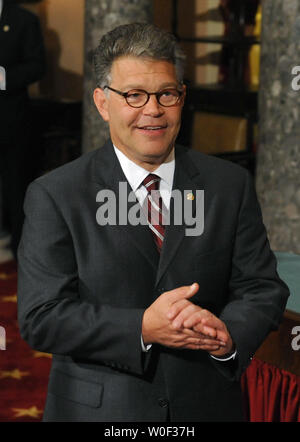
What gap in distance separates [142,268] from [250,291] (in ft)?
0.75

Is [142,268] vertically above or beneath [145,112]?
beneath

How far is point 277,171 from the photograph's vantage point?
3.31 meters

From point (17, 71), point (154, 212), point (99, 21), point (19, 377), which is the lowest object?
point (19, 377)

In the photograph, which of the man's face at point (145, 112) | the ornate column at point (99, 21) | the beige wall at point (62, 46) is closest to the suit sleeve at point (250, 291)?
the man's face at point (145, 112)

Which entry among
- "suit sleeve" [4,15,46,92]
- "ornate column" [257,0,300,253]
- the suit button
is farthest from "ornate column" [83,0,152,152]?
the suit button

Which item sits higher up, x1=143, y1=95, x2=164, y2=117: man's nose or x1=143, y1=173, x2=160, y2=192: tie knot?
x1=143, y1=95, x2=164, y2=117: man's nose

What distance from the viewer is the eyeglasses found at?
4.85 feet

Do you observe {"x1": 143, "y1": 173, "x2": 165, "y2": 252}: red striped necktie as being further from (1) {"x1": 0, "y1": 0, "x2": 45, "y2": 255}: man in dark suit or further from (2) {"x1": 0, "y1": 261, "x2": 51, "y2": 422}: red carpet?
(1) {"x1": 0, "y1": 0, "x2": 45, "y2": 255}: man in dark suit

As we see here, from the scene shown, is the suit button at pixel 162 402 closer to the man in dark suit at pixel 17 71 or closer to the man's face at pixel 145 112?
the man's face at pixel 145 112

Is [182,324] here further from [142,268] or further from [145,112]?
[145,112]

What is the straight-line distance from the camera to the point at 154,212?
157 cm

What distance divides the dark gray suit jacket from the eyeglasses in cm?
15

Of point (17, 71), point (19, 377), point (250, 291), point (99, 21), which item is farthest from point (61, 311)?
point (17, 71)

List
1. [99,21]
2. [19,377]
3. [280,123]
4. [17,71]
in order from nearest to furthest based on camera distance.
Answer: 1. [280,123]
2. [19,377]
3. [99,21]
4. [17,71]
